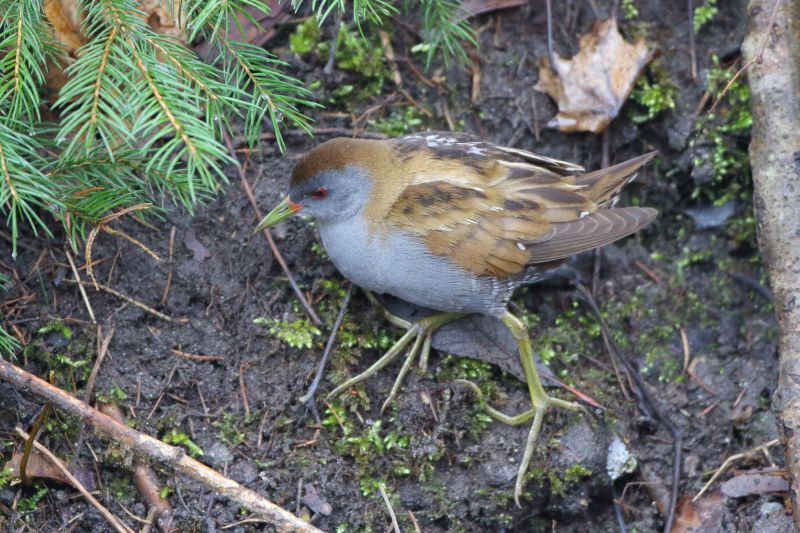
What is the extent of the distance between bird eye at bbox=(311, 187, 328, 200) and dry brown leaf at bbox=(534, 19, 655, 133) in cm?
158

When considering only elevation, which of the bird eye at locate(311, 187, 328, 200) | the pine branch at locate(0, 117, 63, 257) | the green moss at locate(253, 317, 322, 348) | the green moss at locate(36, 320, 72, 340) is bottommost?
the green moss at locate(253, 317, 322, 348)

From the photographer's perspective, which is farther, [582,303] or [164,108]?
[582,303]

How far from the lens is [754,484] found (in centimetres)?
414

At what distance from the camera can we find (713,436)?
14.7 ft

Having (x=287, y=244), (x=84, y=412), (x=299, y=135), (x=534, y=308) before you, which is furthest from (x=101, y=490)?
(x=534, y=308)

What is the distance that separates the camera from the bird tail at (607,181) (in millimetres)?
4453

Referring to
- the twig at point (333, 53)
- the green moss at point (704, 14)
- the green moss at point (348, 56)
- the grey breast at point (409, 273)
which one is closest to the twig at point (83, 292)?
the grey breast at point (409, 273)

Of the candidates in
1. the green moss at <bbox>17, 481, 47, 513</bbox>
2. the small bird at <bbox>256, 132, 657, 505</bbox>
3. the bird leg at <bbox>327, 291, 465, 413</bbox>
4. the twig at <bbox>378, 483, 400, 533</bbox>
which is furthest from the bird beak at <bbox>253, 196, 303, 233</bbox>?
the green moss at <bbox>17, 481, 47, 513</bbox>

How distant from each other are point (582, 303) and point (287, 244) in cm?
181

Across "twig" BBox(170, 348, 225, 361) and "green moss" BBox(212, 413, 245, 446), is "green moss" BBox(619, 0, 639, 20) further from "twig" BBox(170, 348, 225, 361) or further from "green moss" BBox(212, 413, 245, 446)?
"green moss" BBox(212, 413, 245, 446)

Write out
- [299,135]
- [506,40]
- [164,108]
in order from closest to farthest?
[164,108] → [299,135] → [506,40]

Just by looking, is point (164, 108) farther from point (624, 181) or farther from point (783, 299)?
point (783, 299)

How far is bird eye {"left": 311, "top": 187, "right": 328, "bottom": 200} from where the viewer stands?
4309 millimetres

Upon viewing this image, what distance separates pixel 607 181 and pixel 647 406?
1287 millimetres
